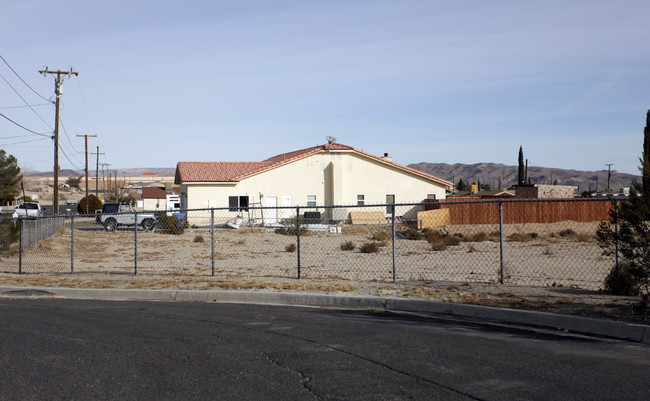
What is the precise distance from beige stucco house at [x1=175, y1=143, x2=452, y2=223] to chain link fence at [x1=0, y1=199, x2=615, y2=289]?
394 inches

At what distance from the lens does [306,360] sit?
22.4ft

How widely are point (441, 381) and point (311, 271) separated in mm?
10778

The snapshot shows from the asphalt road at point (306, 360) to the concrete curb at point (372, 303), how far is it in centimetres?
47

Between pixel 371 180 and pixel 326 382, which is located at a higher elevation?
pixel 371 180

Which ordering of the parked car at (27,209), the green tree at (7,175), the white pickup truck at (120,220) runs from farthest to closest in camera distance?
the green tree at (7,175), the parked car at (27,209), the white pickup truck at (120,220)

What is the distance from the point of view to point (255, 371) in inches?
252

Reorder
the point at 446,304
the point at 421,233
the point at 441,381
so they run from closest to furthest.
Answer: the point at 441,381, the point at 446,304, the point at 421,233

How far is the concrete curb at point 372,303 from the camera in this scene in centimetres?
838

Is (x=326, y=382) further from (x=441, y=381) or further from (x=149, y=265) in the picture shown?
(x=149, y=265)

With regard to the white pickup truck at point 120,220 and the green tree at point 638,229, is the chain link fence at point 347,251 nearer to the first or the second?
the white pickup truck at point 120,220

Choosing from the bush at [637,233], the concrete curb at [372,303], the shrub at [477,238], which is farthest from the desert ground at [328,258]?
the bush at [637,233]

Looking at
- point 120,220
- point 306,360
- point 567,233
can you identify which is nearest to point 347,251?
point 567,233

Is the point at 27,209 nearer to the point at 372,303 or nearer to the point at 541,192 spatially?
the point at 541,192

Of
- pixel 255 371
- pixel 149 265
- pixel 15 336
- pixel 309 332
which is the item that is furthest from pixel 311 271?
pixel 255 371
